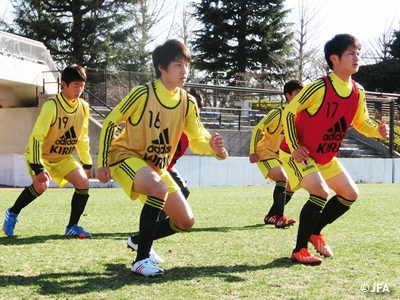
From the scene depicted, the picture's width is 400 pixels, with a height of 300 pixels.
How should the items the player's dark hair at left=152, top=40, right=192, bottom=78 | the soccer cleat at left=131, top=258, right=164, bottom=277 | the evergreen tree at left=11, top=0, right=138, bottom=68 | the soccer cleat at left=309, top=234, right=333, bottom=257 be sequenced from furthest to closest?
the evergreen tree at left=11, top=0, right=138, bottom=68, the soccer cleat at left=309, top=234, right=333, bottom=257, the player's dark hair at left=152, top=40, right=192, bottom=78, the soccer cleat at left=131, top=258, right=164, bottom=277

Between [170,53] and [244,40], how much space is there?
111 feet

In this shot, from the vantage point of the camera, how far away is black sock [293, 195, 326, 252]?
5211 mm

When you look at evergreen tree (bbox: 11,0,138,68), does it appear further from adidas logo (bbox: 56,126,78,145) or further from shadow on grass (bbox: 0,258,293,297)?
shadow on grass (bbox: 0,258,293,297)

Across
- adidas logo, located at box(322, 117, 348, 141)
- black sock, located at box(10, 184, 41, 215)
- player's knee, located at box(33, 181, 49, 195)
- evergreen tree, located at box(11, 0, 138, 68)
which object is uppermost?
evergreen tree, located at box(11, 0, 138, 68)

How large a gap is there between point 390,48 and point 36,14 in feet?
86.0

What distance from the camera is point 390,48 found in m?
44.3

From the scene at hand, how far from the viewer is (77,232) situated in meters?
6.77

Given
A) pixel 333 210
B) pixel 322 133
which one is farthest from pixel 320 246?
pixel 322 133

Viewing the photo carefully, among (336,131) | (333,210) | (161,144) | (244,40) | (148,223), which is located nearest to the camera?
(148,223)

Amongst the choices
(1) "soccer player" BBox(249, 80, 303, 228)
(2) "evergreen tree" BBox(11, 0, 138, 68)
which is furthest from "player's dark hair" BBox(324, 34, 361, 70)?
(2) "evergreen tree" BBox(11, 0, 138, 68)

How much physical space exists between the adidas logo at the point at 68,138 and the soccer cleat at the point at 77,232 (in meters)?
0.98

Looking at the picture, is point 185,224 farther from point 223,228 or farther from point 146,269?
point 223,228

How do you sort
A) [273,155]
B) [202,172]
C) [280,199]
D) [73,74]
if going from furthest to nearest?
[202,172] < [273,155] < [280,199] < [73,74]

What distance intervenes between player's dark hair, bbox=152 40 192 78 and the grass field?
1.74 m
